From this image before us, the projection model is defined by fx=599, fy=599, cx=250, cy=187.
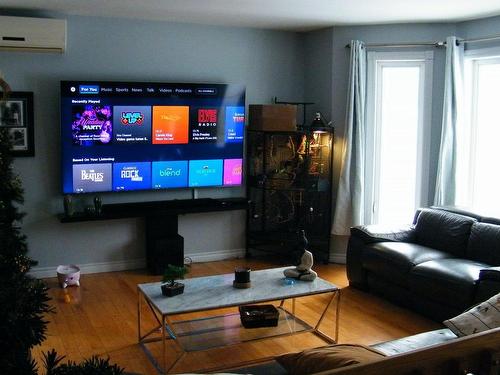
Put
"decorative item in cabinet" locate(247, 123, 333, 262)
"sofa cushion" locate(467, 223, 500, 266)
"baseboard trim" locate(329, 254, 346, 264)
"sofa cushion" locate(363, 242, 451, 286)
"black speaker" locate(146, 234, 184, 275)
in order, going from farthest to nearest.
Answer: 1. "baseboard trim" locate(329, 254, 346, 264)
2. "decorative item in cabinet" locate(247, 123, 333, 262)
3. "black speaker" locate(146, 234, 184, 275)
4. "sofa cushion" locate(363, 242, 451, 286)
5. "sofa cushion" locate(467, 223, 500, 266)

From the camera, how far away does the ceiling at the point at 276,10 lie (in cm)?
497

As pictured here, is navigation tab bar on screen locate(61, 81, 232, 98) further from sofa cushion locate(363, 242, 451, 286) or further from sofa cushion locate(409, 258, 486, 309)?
sofa cushion locate(409, 258, 486, 309)

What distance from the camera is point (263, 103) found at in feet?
21.6

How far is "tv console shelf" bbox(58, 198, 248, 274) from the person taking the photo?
5.72 m

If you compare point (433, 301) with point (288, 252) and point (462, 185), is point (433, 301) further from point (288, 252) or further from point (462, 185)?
point (288, 252)

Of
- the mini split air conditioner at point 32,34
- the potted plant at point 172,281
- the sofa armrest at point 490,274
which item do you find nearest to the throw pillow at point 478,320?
the sofa armrest at point 490,274

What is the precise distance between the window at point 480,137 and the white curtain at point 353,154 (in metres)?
0.97

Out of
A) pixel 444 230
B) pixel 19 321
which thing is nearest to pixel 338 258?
pixel 444 230

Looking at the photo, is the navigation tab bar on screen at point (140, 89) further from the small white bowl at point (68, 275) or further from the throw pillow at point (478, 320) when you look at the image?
the throw pillow at point (478, 320)

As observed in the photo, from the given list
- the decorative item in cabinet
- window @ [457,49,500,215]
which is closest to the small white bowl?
the decorative item in cabinet

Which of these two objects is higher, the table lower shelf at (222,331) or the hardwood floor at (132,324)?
the table lower shelf at (222,331)

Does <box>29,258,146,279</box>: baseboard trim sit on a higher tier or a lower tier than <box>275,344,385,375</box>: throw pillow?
lower

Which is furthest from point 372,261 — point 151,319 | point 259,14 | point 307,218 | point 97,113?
point 97,113

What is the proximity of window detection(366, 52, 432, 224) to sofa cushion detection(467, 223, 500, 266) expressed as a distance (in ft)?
4.10
